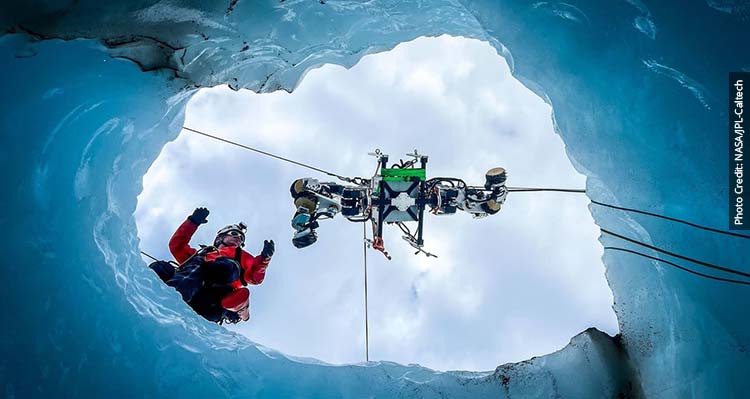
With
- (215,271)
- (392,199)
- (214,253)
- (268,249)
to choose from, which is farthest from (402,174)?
(214,253)

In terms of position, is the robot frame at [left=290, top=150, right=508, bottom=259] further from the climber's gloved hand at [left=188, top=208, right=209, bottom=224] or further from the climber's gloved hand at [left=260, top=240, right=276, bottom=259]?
the climber's gloved hand at [left=188, top=208, right=209, bottom=224]

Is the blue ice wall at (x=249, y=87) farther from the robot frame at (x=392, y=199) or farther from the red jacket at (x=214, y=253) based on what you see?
the robot frame at (x=392, y=199)

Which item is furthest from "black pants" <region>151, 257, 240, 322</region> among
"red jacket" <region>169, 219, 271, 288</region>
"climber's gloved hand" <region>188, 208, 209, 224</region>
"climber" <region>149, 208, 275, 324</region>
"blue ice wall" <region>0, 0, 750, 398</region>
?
"climber's gloved hand" <region>188, 208, 209, 224</region>

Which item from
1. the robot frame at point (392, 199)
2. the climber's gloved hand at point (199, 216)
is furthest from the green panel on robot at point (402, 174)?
the climber's gloved hand at point (199, 216)

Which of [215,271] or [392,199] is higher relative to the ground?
[392,199]

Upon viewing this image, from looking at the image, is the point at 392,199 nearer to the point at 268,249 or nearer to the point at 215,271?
the point at 268,249

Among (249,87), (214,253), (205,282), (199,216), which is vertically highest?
(249,87)
